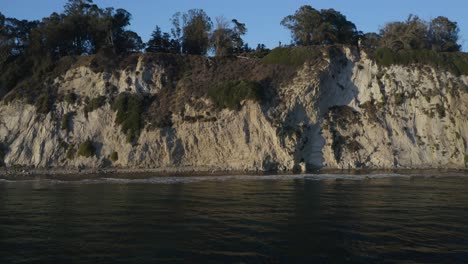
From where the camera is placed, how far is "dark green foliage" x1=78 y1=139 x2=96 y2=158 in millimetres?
49500

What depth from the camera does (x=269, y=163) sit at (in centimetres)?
4788

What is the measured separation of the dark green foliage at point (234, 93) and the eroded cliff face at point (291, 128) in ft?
2.57

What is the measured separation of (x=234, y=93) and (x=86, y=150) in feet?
58.5

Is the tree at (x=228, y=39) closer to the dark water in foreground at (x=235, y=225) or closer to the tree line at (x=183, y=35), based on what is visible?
the tree line at (x=183, y=35)

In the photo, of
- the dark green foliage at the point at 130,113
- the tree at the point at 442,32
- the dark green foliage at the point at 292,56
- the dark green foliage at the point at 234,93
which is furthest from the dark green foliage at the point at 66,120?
the tree at the point at 442,32

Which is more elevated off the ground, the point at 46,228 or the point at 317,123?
the point at 317,123

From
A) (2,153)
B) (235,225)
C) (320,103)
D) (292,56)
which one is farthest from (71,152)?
(235,225)

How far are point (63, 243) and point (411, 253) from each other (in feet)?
33.3

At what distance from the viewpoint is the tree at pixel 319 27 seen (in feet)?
227

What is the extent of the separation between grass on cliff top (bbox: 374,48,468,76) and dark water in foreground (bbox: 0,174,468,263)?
103ft

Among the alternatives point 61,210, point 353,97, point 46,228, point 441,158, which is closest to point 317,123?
point 353,97

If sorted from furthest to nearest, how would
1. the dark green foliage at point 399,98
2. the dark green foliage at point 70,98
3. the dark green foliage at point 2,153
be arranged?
the dark green foliage at point 70,98
the dark green foliage at point 399,98
the dark green foliage at point 2,153

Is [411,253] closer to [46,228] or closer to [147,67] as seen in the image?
[46,228]


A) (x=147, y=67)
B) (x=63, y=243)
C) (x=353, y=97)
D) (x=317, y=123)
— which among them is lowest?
(x=63, y=243)
